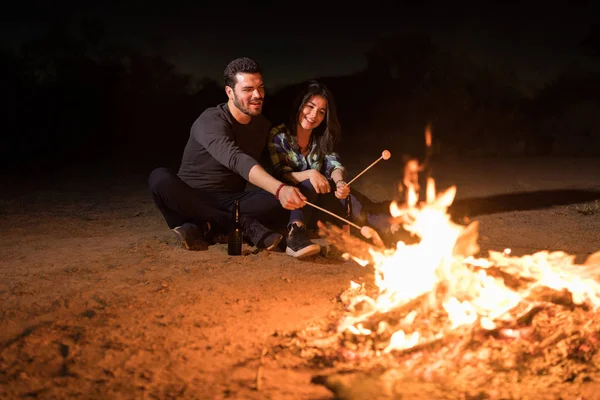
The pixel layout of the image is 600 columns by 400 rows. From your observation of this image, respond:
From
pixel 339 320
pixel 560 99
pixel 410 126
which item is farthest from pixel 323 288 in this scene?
pixel 560 99

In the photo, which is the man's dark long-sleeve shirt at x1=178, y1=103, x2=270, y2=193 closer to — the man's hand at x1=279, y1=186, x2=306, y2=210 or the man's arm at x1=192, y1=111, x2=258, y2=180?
the man's arm at x1=192, y1=111, x2=258, y2=180

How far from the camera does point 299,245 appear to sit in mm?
4613

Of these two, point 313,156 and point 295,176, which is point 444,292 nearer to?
point 295,176

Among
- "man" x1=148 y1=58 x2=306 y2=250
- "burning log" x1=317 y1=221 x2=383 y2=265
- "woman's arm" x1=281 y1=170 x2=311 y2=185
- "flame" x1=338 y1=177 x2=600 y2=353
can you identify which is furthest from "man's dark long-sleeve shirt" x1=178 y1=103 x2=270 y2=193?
"flame" x1=338 y1=177 x2=600 y2=353

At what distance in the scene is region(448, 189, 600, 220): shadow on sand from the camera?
22.1ft

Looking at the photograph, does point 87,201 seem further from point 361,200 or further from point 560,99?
point 560,99

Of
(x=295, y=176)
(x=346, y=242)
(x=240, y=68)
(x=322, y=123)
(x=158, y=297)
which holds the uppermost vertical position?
(x=240, y=68)

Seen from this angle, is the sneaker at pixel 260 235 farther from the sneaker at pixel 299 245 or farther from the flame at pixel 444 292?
the flame at pixel 444 292

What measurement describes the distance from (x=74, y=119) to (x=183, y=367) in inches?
666

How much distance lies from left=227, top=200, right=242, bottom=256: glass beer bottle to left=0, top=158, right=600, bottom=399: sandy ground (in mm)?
115

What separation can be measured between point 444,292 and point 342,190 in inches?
69.7

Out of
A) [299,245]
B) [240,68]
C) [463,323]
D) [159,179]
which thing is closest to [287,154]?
[240,68]

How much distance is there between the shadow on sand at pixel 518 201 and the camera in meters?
6.72

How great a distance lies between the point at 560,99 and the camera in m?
18.4
